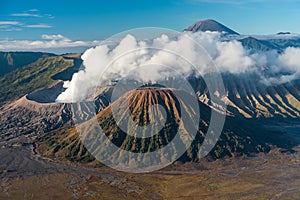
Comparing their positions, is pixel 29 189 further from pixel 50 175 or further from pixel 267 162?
pixel 267 162

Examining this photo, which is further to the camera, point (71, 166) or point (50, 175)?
point (71, 166)

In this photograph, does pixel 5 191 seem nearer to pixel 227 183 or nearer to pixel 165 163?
pixel 165 163

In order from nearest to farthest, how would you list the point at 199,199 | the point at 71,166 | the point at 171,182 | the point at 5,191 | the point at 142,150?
1. the point at 199,199
2. the point at 5,191
3. the point at 171,182
4. the point at 71,166
5. the point at 142,150

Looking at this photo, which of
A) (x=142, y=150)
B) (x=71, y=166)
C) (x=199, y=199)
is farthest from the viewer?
(x=142, y=150)

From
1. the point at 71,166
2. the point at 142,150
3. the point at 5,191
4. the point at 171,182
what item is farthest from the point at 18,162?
the point at 171,182

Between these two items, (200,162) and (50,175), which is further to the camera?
(200,162)

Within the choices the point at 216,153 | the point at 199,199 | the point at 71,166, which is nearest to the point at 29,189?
the point at 71,166

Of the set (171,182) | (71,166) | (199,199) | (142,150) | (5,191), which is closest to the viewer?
(199,199)

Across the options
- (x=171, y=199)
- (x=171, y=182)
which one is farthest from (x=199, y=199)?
(x=171, y=182)

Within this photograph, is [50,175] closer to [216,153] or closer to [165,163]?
[165,163]
